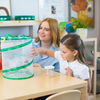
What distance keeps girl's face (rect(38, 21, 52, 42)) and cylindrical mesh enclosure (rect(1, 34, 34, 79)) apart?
69 centimetres

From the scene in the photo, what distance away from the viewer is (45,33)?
79.1 inches

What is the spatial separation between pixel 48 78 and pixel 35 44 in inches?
33.9

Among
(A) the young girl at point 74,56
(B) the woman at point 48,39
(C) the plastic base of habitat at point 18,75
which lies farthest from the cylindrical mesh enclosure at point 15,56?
(B) the woman at point 48,39

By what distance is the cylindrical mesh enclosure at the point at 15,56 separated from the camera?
4.17 ft

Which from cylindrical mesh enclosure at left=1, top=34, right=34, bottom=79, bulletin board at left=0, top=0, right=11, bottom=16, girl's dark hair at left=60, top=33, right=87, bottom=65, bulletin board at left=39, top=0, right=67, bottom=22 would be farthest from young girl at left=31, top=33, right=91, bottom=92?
bulletin board at left=39, top=0, right=67, bottom=22

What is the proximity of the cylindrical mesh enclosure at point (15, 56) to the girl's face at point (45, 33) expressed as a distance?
69 cm

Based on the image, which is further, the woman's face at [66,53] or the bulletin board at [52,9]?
the bulletin board at [52,9]

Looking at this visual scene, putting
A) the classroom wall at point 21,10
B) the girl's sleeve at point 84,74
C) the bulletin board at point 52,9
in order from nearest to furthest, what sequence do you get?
the girl's sleeve at point 84,74
the classroom wall at point 21,10
the bulletin board at point 52,9

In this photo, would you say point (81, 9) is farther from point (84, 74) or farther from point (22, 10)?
point (84, 74)

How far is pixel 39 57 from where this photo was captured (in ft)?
6.68

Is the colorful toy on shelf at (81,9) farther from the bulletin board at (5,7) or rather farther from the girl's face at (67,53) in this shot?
the girl's face at (67,53)

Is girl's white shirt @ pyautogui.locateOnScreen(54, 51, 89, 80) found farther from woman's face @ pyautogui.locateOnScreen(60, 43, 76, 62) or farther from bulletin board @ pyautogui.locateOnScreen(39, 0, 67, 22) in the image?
bulletin board @ pyautogui.locateOnScreen(39, 0, 67, 22)

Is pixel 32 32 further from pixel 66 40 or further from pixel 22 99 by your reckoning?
pixel 22 99

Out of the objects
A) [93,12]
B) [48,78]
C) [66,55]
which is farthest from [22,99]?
[93,12]
